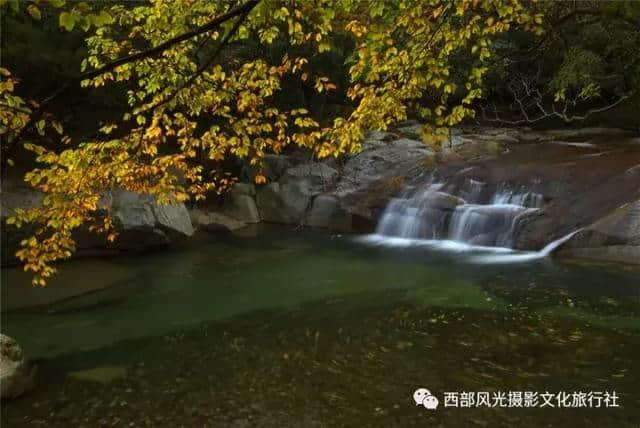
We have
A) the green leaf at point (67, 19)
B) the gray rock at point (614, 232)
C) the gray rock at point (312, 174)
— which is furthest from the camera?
the gray rock at point (312, 174)

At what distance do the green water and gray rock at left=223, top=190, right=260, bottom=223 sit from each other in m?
6.00

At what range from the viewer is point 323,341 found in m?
7.96

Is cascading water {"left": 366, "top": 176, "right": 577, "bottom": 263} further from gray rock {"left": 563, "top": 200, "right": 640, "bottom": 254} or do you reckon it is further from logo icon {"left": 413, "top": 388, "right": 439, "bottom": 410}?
logo icon {"left": 413, "top": 388, "right": 439, "bottom": 410}

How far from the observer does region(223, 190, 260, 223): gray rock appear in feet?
62.2

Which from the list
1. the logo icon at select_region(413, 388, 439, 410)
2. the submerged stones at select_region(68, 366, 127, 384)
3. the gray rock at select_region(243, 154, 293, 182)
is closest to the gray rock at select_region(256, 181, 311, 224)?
the gray rock at select_region(243, 154, 293, 182)

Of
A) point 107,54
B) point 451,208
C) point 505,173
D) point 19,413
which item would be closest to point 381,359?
point 19,413

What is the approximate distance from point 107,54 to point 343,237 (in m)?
10.3

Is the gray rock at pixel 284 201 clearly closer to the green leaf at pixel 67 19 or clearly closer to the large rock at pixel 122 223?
the large rock at pixel 122 223

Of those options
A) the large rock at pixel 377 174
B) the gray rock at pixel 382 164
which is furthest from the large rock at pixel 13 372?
the gray rock at pixel 382 164

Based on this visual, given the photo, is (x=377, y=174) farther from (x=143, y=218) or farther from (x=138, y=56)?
(x=138, y=56)

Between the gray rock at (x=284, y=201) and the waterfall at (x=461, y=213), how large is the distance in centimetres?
325

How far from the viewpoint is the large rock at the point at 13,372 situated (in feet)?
21.6

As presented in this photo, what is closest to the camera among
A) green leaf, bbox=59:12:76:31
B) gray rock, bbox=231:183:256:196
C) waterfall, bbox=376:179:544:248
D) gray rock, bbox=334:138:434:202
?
green leaf, bbox=59:12:76:31

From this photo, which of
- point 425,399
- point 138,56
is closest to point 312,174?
point 425,399
